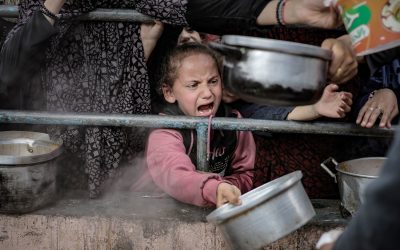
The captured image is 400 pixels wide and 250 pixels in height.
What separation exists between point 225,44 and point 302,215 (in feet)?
2.76

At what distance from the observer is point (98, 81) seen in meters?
3.08

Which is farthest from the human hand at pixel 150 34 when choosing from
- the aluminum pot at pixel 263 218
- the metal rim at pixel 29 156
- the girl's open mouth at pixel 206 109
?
the aluminum pot at pixel 263 218

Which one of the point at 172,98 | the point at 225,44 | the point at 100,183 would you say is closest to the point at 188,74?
the point at 172,98

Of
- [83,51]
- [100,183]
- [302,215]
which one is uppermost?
[83,51]

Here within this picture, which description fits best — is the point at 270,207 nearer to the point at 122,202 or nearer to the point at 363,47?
the point at 363,47

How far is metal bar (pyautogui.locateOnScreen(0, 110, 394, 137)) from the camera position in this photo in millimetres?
2766

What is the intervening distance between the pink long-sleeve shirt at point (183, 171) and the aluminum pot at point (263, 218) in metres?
0.36

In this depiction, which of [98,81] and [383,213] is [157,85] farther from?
[383,213]

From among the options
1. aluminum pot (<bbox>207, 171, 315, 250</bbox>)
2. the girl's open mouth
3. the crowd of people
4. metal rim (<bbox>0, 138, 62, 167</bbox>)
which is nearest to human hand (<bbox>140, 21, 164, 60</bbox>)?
the crowd of people

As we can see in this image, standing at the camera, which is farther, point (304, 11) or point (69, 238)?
point (69, 238)

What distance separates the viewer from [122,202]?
9.95ft

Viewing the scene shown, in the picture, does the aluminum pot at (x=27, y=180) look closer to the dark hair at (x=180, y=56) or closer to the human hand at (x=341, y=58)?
the dark hair at (x=180, y=56)

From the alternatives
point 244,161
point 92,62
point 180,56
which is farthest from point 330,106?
point 92,62

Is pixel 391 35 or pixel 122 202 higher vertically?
pixel 391 35
